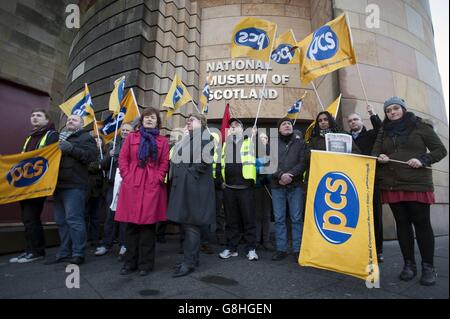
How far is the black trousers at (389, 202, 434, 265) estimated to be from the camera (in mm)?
2887

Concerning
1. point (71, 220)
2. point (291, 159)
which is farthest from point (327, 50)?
point (71, 220)

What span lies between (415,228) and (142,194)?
3056mm

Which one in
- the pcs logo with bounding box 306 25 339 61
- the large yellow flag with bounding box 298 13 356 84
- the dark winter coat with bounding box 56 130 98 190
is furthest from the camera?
the pcs logo with bounding box 306 25 339 61

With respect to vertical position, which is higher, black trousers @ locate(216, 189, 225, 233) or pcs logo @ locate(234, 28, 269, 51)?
pcs logo @ locate(234, 28, 269, 51)

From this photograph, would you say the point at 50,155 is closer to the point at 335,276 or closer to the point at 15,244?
the point at 15,244

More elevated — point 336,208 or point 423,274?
point 336,208

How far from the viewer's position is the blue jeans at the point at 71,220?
3740 millimetres

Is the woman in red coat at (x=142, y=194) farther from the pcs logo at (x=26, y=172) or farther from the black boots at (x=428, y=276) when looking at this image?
the black boots at (x=428, y=276)

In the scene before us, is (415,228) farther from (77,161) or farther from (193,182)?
(77,161)

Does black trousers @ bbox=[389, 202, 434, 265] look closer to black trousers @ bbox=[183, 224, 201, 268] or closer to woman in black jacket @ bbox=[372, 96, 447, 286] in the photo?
woman in black jacket @ bbox=[372, 96, 447, 286]

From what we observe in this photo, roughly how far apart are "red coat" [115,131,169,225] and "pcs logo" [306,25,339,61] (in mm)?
2902

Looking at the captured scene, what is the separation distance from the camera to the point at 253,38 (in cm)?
512

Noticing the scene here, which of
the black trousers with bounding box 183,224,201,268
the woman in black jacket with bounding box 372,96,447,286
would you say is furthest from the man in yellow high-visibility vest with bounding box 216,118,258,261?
the woman in black jacket with bounding box 372,96,447,286
